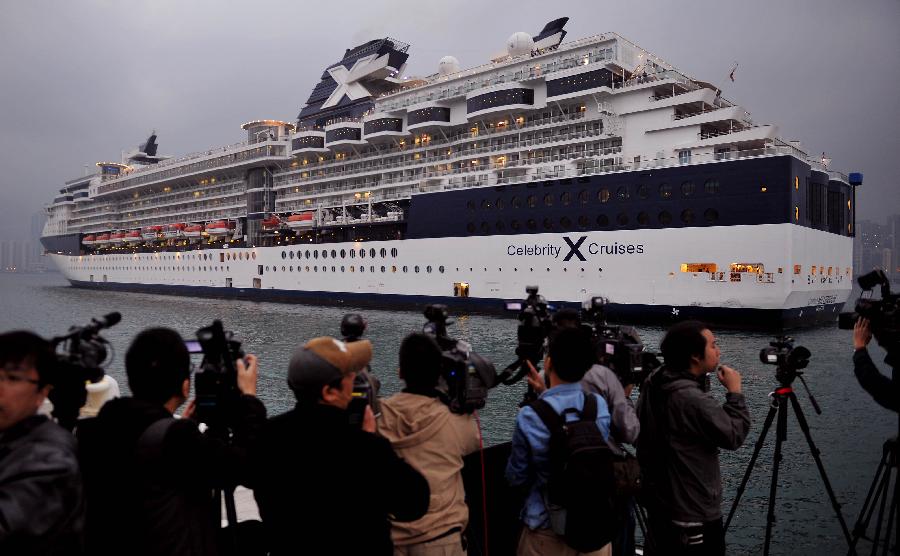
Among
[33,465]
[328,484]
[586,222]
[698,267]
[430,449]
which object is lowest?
[430,449]

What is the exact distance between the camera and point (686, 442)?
9.59 ft

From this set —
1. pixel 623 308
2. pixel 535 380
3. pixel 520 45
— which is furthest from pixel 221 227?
pixel 535 380

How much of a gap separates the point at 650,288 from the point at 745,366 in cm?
813

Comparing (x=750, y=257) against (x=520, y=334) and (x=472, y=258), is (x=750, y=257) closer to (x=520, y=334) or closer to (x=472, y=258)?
(x=472, y=258)

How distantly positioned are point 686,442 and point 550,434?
3.21 ft

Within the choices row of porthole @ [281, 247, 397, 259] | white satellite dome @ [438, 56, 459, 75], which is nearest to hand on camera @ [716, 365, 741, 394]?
row of porthole @ [281, 247, 397, 259]

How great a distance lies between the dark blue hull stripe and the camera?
20.0 metres

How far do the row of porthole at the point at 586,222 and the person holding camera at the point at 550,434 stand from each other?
20282 millimetres

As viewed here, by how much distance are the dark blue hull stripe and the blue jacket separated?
19.4m

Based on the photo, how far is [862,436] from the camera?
8.53 meters

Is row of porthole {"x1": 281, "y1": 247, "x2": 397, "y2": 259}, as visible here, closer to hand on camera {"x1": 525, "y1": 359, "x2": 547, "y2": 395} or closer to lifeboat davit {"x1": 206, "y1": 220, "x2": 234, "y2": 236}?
lifeboat davit {"x1": 206, "y1": 220, "x2": 234, "y2": 236}

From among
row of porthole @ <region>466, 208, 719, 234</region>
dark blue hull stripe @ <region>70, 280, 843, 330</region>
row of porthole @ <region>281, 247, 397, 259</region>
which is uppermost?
row of porthole @ <region>466, 208, 719, 234</region>

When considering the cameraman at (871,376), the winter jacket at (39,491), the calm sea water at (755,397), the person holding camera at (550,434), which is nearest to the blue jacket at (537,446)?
the person holding camera at (550,434)

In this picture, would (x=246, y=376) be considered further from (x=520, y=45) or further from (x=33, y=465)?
(x=520, y=45)
